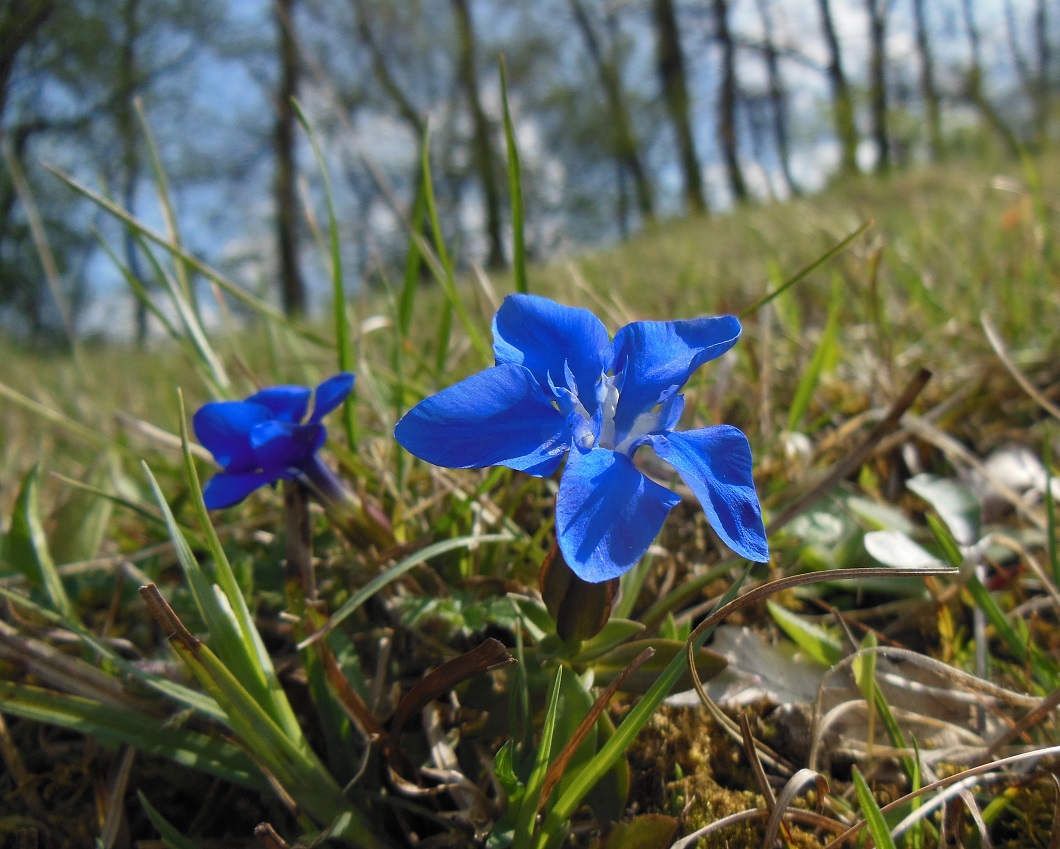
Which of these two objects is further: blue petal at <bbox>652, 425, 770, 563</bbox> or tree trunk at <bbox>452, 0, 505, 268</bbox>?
tree trunk at <bbox>452, 0, 505, 268</bbox>

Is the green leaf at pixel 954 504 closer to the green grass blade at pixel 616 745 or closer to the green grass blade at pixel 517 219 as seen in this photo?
the green grass blade at pixel 616 745

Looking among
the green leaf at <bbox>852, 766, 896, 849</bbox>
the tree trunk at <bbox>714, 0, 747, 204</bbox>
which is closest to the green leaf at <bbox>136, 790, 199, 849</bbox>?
the green leaf at <bbox>852, 766, 896, 849</bbox>

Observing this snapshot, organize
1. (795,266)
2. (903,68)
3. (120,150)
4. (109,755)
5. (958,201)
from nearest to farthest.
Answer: (109,755), (795,266), (958,201), (120,150), (903,68)

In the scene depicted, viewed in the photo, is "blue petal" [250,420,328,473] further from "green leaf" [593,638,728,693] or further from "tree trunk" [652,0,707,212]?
"tree trunk" [652,0,707,212]

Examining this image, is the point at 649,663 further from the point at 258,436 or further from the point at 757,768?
the point at 258,436

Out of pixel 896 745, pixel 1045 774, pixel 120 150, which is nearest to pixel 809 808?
pixel 896 745

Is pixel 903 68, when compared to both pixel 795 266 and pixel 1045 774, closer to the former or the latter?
pixel 795 266

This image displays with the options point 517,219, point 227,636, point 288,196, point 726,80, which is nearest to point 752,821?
point 227,636

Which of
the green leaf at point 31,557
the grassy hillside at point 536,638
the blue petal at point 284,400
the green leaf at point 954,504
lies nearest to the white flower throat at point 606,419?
the grassy hillside at point 536,638
